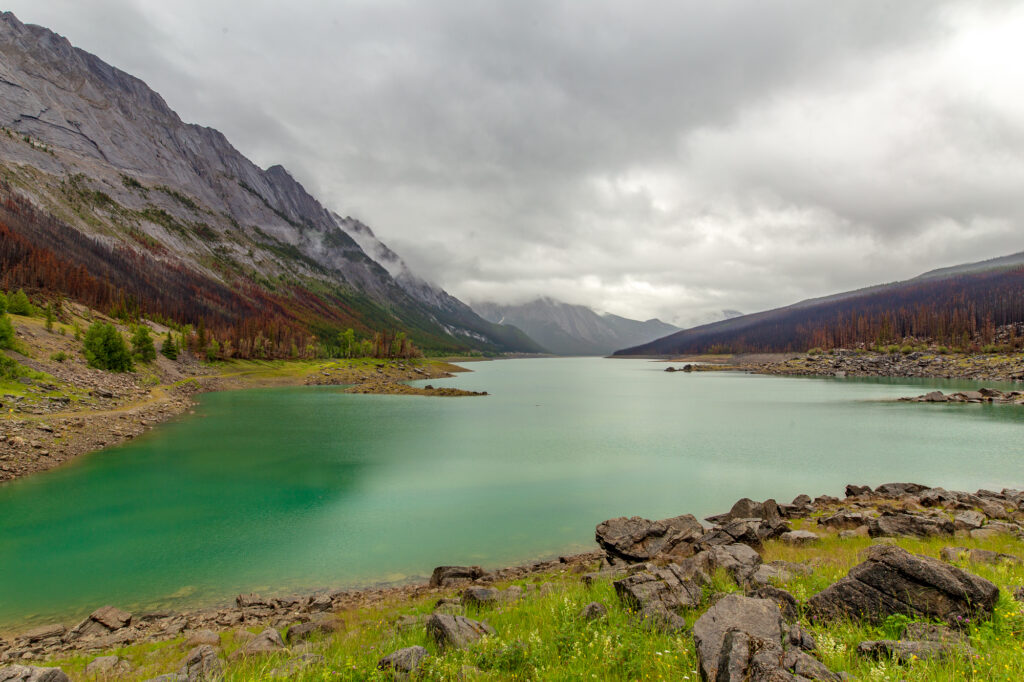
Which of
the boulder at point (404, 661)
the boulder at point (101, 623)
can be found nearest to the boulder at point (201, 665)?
the boulder at point (404, 661)

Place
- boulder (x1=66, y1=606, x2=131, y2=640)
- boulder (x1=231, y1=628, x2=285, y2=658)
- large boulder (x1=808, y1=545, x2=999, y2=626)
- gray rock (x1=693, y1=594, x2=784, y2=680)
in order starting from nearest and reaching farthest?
1. gray rock (x1=693, y1=594, x2=784, y2=680)
2. large boulder (x1=808, y1=545, x2=999, y2=626)
3. boulder (x1=231, y1=628, x2=285, y2=658)
4. boulder (x1=66, y1=606, x2=131, y2=640)

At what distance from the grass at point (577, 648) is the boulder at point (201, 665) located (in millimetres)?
244

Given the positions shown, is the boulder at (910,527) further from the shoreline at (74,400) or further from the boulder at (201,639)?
the shoreline at (74,400)

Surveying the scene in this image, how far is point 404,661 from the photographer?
25.0 feet

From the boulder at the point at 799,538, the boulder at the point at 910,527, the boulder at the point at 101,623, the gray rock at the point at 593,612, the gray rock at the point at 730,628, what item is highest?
the gray rock at the point at 730,628

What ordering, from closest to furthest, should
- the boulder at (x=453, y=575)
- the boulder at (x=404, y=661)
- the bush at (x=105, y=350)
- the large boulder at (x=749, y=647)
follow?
the large boulder at (x=749, y=647), the boulder at (x=404, y=661), the boulder at (x=453, y=575), the bush at (x=105, y=350)

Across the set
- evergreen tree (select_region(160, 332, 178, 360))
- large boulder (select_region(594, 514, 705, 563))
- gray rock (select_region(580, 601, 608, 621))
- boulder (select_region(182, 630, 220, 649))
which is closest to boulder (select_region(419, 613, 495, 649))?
gray rock (select_region(580, 601, 608, 621))

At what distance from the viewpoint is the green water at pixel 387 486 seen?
17938 millimetres

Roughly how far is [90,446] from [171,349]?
74.4 m

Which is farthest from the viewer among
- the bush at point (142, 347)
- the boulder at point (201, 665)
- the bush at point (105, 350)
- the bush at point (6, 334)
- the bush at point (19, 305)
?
the bush at point (142, 347)

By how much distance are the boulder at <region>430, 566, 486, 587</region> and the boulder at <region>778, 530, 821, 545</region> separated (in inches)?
466

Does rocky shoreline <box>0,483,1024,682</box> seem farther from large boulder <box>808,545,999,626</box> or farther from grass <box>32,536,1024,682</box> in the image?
grass <box>32,536,1024,682</box>

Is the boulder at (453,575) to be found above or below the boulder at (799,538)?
below

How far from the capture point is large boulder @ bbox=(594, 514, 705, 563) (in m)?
17.0
